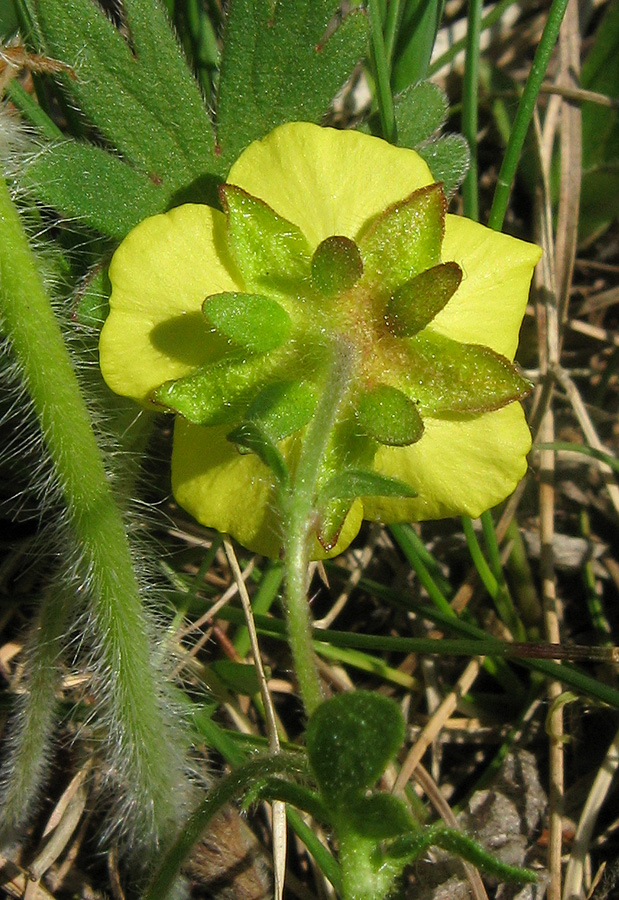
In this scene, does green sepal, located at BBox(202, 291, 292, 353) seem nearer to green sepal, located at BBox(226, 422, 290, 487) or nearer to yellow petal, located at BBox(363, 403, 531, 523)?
green sepal, located at BBox(226, 422, 290, 487)

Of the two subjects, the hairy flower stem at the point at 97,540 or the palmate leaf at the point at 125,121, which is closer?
the hairy flower stem at the point at 97,540

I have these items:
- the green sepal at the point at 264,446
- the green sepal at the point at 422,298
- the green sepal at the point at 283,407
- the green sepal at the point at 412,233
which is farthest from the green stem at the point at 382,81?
the green sepal at the point at 264,446

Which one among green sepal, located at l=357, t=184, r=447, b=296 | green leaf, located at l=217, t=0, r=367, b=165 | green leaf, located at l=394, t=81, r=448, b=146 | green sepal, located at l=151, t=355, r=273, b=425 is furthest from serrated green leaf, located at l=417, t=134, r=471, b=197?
green sepal, located at l=151, t=355, r=273, b=425

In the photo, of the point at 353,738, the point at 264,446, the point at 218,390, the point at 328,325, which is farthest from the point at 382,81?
the point at 353,738

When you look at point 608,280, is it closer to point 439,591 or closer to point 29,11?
point 439,591

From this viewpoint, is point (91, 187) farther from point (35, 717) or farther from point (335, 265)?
point (35, 717)

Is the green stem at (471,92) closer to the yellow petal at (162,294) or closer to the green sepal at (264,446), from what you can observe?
the yellow petal at (162,294)

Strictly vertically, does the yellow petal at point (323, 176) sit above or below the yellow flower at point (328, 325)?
above
